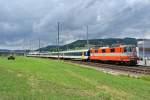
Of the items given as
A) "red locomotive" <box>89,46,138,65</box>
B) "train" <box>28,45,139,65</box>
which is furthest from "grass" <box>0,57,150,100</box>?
"train" <box>28,45,139,65</box>

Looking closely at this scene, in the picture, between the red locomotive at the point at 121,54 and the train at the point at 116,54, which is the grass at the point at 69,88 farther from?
the train at the point at 116,54

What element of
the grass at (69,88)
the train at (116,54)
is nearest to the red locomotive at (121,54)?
the train at (116,54)

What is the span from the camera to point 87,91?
16125 millimetres

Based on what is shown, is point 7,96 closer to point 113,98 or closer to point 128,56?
point 113,98

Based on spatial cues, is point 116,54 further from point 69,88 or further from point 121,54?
point 69,88

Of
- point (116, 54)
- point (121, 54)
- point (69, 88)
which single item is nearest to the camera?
point (69, 88)

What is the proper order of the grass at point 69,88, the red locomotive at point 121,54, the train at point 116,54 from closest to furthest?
the grass at point 69,88
the red locomotive at point 121,54
the train at point 116,54

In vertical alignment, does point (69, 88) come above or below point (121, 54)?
below

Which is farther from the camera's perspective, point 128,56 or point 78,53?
point 78,53

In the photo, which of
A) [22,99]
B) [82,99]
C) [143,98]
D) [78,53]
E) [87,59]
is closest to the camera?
[22,99]

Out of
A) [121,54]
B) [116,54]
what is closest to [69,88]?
[121,54]

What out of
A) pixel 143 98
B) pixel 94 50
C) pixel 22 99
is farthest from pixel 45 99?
pixel 94 50

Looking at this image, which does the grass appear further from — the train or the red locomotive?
the train

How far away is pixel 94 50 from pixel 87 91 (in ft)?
176
